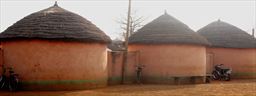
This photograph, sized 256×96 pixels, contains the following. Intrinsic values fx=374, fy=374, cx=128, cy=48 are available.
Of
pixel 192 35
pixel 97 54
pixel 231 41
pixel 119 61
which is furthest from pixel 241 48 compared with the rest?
pixel 97 54

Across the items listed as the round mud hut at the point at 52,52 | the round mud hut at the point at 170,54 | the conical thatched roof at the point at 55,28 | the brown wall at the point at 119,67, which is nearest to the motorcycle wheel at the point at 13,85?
the round mud hut at the point at 52,52

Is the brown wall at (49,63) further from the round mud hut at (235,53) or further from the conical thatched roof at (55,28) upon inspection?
the round mud hut at (235,53)

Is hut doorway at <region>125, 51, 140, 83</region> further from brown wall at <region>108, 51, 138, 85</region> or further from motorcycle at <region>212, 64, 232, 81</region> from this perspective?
motorcycle at <region>212, 64, 232, 81</region>

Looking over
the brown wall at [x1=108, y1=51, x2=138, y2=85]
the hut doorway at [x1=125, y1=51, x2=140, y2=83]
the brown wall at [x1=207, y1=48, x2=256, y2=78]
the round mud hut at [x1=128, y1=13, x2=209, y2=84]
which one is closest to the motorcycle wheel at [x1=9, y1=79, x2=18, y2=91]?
the brown wall at [x1=108, y1=51, x2=138, y2=85]

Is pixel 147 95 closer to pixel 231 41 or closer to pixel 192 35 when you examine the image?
pixel 192 35

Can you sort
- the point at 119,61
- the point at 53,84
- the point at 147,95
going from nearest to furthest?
Answer: the point at 147,95
the point at 53,84
the point at 119,61

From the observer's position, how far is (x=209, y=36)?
26.4 meters

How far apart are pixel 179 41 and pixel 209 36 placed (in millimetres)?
7285

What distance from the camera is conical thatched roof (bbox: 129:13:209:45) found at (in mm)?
19891

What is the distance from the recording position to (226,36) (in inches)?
1022

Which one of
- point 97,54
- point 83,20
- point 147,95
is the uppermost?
point 83,20

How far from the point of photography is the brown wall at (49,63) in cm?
1512

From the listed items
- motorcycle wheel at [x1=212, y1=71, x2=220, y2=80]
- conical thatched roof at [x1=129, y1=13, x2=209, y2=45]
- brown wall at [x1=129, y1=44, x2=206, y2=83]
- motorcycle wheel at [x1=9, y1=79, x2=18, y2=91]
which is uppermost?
conical thatched roof at [x1=129, y1=13, x2=209, y2=45]

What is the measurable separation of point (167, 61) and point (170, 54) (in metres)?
0.41
